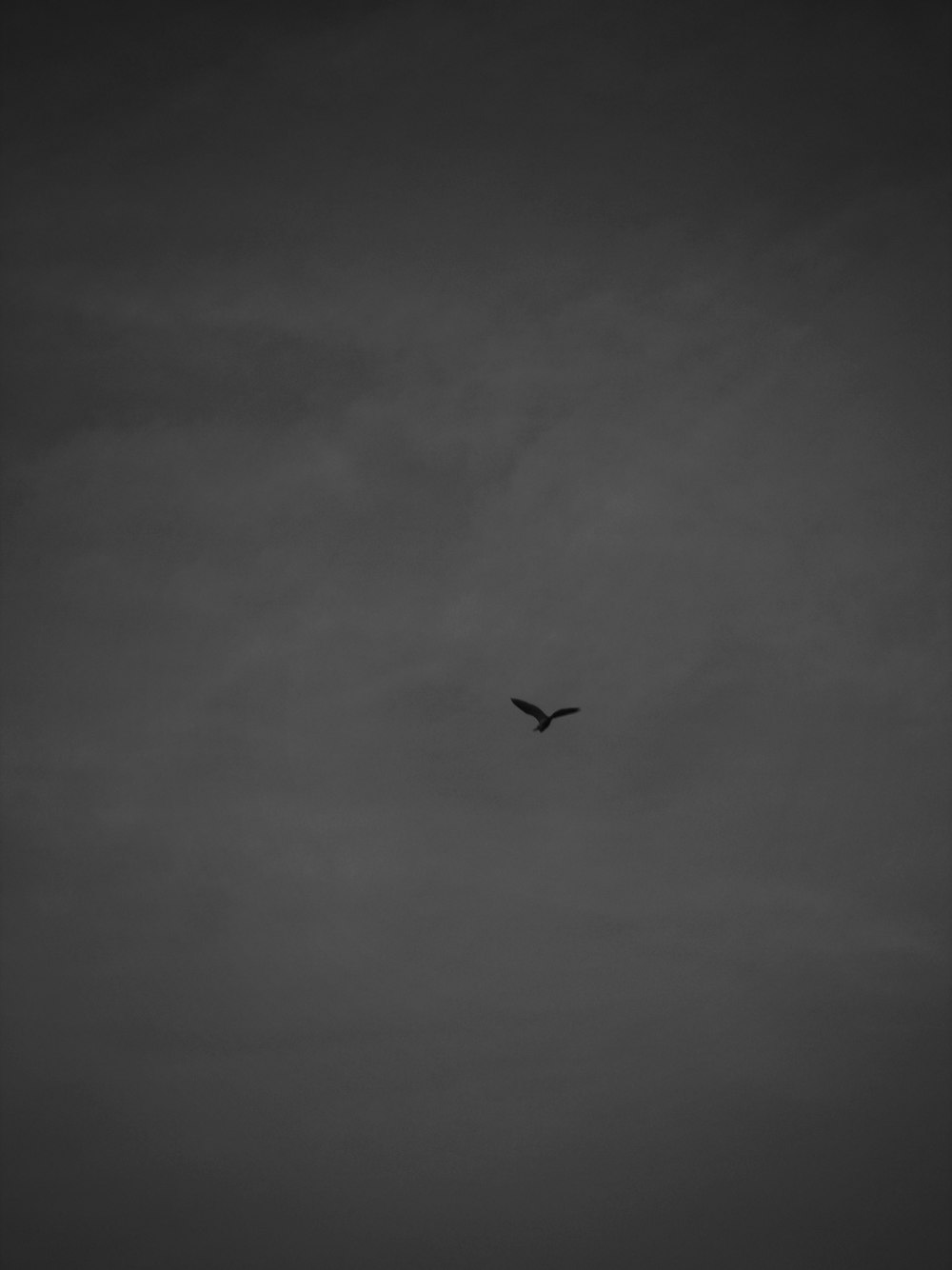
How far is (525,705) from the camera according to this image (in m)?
25.0
